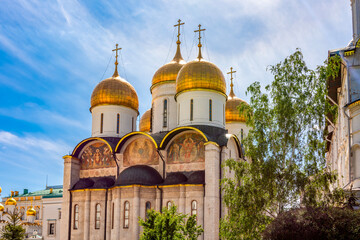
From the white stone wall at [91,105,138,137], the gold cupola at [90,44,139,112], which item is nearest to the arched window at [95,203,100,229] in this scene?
the white stone wall at [91,105,138,137]

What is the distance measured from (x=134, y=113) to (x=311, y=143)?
14325 millimetres

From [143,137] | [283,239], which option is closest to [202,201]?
[143,137]

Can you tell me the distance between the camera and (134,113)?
26672mm

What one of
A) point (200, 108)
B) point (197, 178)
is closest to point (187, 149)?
point (197, 178)

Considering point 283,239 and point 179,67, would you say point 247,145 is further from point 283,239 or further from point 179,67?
point 179,67

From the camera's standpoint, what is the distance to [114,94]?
1020 inches

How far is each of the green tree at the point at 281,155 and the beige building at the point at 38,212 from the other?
17258 mm

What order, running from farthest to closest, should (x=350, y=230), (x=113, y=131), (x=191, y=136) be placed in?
(x=113, y=131) < (x=191, y=136) < (x=350, y=230)

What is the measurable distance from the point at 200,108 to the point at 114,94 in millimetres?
5469

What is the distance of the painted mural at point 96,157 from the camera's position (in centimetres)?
2423

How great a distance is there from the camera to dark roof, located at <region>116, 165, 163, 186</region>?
70.7ft

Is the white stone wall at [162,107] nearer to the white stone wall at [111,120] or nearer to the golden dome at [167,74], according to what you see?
the golden dome at [167,74]

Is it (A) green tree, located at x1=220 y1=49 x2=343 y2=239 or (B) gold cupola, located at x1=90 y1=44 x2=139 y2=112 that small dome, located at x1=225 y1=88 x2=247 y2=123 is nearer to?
(B) gold cupola, located at x1=90 y1=44 x2=139 y2=112

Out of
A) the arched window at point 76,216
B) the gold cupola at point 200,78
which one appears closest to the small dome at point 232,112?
the gold cupola at point 200,78
